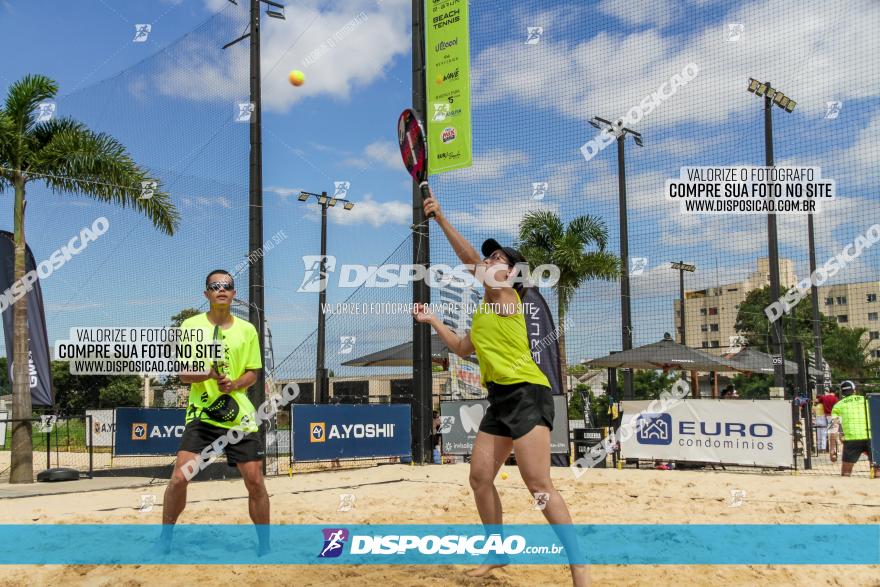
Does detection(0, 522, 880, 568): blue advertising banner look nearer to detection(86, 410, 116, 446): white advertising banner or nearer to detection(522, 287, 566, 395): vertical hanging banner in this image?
detection(522, 287, 566, 395): vertical hanging banner

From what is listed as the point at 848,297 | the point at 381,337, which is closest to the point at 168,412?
the point at 381,337

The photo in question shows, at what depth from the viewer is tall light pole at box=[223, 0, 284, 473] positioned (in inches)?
418

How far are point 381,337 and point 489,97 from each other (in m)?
4.28

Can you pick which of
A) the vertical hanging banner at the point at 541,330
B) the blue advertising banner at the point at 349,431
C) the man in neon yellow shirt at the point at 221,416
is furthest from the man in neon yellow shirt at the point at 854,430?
the man in neon yellow shirt at the point at 221,416

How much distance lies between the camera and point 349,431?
11203 millimetres

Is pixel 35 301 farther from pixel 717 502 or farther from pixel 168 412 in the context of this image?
pixel 717 502

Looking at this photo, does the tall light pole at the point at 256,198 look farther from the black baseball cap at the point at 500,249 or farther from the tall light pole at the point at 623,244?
the black baseball cap at the point at 500,249

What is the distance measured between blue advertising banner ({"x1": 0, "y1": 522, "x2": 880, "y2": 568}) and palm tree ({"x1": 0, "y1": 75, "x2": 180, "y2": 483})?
5.20 meters

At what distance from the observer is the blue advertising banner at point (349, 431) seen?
10727 millimetres

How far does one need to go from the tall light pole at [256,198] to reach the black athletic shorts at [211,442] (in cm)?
590

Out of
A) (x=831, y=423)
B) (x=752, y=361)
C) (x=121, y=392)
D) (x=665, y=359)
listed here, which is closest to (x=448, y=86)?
(x=665, y=359)

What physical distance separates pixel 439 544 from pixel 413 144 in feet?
8.59

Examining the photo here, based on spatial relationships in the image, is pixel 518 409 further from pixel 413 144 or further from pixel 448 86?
pixel 448 86

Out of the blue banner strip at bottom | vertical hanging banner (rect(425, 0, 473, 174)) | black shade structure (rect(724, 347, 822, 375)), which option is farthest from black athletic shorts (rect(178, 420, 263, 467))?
black shade structure (rect(724, 347, 822, 375))
